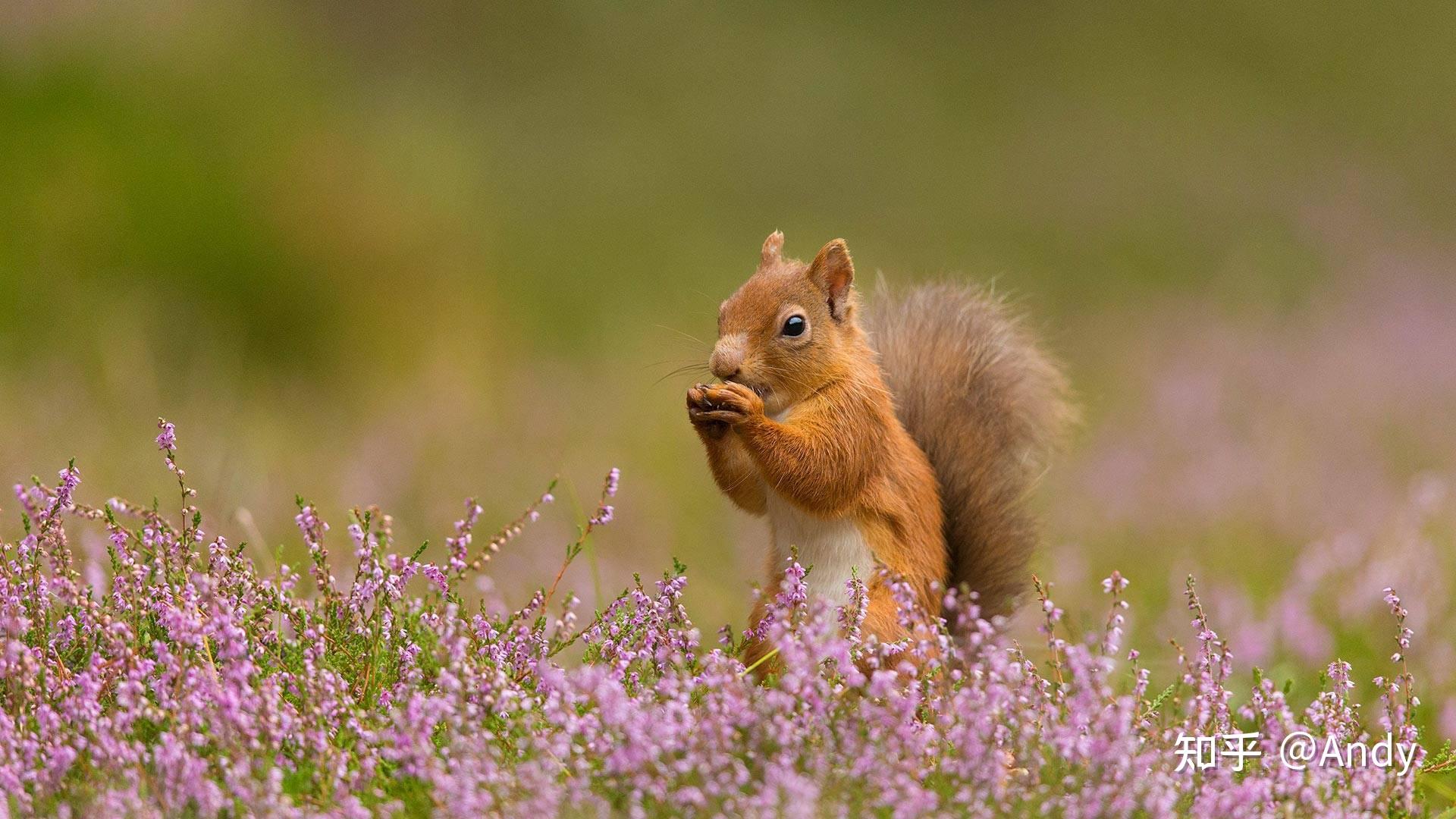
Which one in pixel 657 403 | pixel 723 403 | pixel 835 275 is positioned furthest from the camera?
pixel 657 403

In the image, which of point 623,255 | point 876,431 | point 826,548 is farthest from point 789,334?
point 623,255

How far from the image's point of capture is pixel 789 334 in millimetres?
3227

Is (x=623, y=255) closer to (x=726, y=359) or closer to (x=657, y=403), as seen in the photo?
(x=657, y=403)

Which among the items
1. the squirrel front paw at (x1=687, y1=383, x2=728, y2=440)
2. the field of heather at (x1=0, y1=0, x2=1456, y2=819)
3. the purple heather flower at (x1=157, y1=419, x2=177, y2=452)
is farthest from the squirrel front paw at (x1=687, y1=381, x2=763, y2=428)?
the purple heather flower at (x1=157, y1=419, x2=177, y2=452)

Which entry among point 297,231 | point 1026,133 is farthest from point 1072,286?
point 297,231

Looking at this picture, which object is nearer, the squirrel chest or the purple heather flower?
the purple heather flower

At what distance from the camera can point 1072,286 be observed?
1344cm

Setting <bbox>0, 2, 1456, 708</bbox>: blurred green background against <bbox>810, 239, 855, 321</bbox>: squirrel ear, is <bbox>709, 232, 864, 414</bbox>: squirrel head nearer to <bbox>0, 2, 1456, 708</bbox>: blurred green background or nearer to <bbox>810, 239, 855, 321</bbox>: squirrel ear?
<bbox>810, 239, 855, 321</bbox>: squirrel ear

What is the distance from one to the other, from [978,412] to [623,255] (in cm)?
991

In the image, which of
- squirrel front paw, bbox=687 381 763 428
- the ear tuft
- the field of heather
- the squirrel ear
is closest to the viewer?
the field of heather

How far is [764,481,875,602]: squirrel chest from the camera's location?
3072mm

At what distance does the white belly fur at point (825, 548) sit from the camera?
3070 mm

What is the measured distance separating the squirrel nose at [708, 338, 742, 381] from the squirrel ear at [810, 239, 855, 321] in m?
0.27

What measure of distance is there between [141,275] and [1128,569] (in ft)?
16.7
